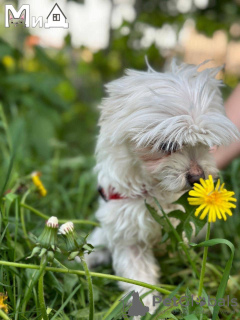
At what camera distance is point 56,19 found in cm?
281

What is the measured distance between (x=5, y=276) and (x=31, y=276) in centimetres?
10

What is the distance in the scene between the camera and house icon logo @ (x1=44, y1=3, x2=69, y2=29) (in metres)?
2.72

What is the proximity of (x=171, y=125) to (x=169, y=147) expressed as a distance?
13cm

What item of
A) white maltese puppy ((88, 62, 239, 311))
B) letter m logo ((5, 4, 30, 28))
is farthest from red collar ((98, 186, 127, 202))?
letter m logo ((5, 4, 30, 28))

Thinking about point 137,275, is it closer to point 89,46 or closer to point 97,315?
point 97,315

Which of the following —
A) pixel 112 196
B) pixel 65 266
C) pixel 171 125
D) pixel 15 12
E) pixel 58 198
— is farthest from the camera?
pixel 58 198

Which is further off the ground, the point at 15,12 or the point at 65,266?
the point at 15,12

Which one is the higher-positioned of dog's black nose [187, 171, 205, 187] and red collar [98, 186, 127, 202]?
dog's black nose [187, 171, 205, 187]

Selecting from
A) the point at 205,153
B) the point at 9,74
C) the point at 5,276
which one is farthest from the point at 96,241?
the point at 9,74

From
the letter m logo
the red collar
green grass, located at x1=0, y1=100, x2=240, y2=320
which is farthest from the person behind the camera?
the letter m logo

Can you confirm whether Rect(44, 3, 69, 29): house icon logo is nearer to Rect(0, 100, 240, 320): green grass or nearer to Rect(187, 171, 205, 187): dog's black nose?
Rect(0, 100, 240, 320): green grass

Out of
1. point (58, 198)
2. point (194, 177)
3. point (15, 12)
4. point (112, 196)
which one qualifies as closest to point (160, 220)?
point (194, 177)

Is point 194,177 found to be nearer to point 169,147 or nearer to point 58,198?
point 169,147

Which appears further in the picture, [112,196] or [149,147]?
[112,196]
